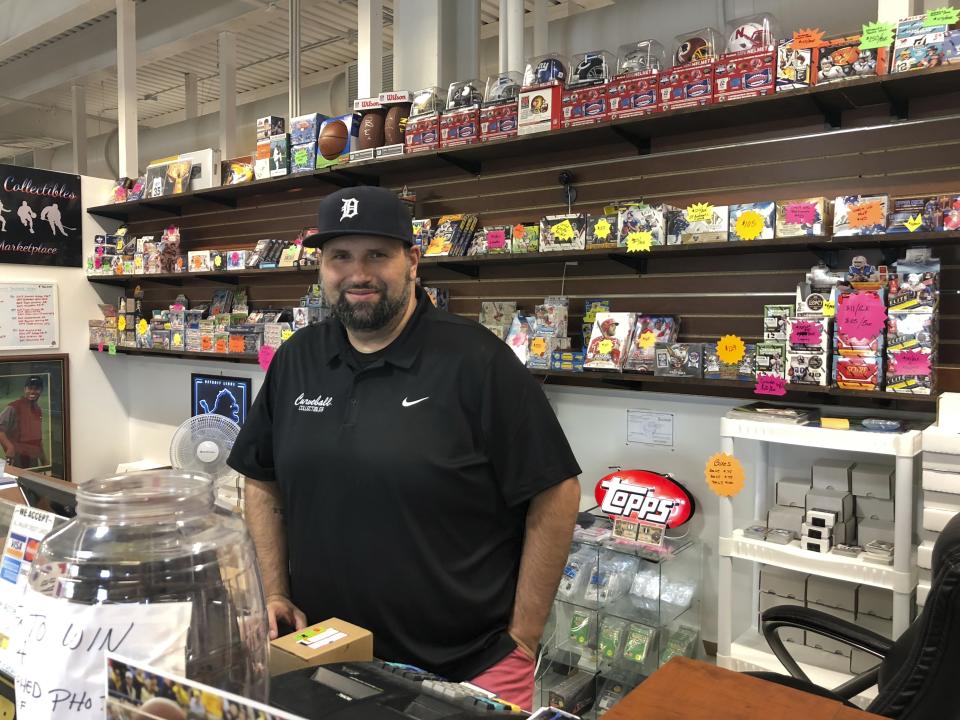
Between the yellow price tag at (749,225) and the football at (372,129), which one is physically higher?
the football at (372,129)

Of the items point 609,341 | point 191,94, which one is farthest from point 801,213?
point 191,94

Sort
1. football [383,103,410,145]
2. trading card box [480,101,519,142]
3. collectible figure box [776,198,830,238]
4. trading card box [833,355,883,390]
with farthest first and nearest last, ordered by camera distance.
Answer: football [383,103,410,145] < trading card box [480,101,519,142] < collectible figure box [776,198,830,238] < trading card box [833,355,883,390]

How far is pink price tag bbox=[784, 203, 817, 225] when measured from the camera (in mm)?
2631

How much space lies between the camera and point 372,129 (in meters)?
3.80

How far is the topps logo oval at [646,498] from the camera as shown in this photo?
313 cm

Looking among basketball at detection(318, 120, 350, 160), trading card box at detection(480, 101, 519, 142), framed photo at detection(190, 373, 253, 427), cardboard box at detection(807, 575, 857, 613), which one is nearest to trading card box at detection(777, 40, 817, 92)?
trading card box at detection(480, 101, 519, 142)

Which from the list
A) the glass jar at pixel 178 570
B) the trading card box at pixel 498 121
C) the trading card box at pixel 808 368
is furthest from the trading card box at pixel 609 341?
the glass jar at pixel 178 570

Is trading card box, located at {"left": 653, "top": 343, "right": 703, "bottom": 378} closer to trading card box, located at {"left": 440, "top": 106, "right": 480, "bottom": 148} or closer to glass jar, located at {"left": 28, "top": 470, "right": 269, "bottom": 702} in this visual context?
trading card box, located at {"left": 440, "top": 106, "right": 480, "bottom": 148}

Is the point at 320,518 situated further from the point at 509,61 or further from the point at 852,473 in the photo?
the point at 509,61

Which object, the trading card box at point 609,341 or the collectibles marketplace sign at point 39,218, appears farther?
the collectibles marketplace sign at point 39,218

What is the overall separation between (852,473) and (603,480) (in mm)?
1010

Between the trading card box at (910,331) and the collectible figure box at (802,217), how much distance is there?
40 cm

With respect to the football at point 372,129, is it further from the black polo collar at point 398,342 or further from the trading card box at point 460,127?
the black polo collar at point 398,342

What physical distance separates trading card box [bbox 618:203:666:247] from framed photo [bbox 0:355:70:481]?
438 cm
